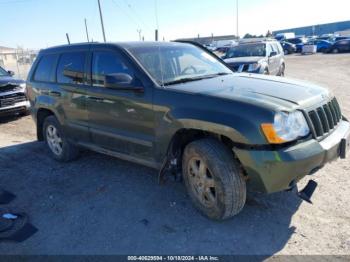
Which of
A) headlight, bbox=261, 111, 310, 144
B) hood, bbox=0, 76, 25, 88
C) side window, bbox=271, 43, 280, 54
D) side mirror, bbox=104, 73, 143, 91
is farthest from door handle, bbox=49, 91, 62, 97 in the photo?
side window, bbox=271, 43, 280, 54

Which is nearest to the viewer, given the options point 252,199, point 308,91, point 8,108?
point 308,91

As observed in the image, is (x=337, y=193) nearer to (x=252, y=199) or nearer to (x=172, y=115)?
(x=252, y=199)

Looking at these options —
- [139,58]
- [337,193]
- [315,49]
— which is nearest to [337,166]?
[337,193]

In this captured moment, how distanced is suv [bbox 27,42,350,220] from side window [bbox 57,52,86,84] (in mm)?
16

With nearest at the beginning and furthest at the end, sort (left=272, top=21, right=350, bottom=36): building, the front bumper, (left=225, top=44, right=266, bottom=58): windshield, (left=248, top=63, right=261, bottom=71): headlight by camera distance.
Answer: the front bumper
(left=248, top=63, right=261, bottom=71): headlight
(left=225, top=44, right=266, bottom=58): windshield
(left=272, top=21, right=350, bottom=36): building

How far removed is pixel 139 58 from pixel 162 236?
2.09m

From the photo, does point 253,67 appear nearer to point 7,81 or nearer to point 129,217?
point 7,81

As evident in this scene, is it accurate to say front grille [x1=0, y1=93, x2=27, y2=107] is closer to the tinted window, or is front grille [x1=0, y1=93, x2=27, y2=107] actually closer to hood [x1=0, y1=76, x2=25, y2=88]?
hood [x1=0, y1=76, x2=25, y2=88]

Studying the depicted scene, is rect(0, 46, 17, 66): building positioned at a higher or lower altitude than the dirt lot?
higher

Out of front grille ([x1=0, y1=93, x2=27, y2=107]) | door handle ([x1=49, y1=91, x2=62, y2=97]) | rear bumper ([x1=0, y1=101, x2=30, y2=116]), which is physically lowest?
rear bumper ([x1=0, y1=101, x2=30, y2=116])

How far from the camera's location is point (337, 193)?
3.95m

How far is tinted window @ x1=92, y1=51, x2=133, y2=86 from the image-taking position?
13.8 ft

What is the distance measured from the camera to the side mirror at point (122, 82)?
3781 millimetres

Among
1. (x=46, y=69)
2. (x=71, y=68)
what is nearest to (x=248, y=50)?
(x=46, y=69)
